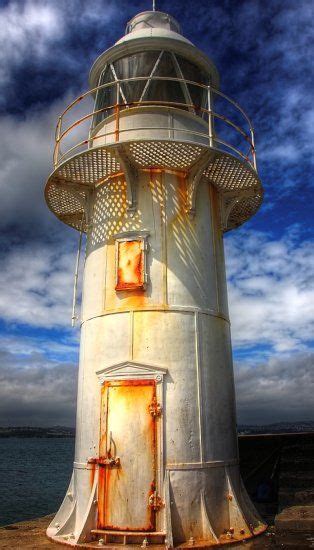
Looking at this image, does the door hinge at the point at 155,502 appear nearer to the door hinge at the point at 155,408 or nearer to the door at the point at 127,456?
the door at the point at 127,456

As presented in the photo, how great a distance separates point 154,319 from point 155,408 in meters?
1.76

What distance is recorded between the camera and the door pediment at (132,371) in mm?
8797

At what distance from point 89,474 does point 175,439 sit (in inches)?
73.6

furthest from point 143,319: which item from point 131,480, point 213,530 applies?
point 213,530

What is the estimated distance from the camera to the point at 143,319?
9.27 meters

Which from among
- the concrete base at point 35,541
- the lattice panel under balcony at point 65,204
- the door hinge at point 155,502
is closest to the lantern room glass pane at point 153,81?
the lattice panel under balcony at point 65,204

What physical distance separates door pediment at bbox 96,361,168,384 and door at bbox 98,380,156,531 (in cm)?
10

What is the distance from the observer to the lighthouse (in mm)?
8234

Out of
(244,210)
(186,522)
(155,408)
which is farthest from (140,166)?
(186,522)

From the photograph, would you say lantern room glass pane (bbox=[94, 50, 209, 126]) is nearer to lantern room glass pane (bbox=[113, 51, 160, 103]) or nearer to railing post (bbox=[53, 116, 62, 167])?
lantern room glass pane (bbox=[113, 51, 160, 103])

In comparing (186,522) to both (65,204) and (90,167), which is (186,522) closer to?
(90,167)

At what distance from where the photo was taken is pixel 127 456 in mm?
8391

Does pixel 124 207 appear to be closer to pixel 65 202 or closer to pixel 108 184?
pixel 108 184

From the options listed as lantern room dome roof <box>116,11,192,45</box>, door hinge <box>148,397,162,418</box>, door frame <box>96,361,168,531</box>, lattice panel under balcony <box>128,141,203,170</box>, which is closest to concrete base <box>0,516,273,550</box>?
door frame <box>96,361,168,531</box>
